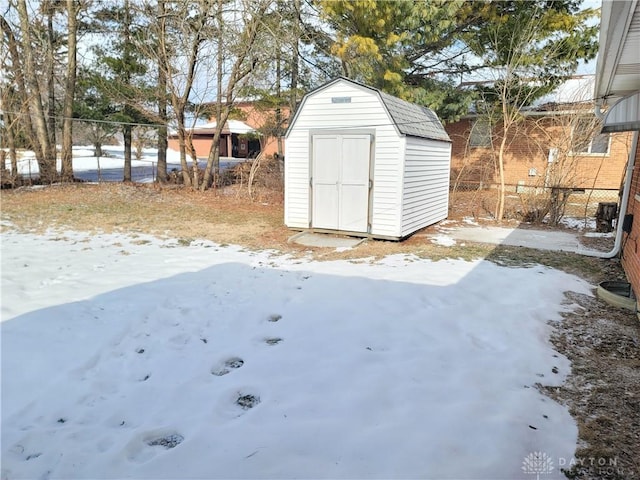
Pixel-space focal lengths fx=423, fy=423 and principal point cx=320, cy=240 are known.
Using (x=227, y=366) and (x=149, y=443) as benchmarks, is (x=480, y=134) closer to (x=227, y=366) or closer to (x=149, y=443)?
(x=227, y=366)

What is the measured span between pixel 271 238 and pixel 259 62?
7.73m

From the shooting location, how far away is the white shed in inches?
292

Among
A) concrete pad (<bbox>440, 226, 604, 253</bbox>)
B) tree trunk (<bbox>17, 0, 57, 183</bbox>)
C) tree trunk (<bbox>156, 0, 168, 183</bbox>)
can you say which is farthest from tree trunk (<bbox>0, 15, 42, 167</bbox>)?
concrete pad (<bbox>440, 226, 604, 253</bbox>)

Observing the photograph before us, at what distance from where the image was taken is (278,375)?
304 centimetres

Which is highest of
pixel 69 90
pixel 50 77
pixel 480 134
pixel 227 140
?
pixel 50 77

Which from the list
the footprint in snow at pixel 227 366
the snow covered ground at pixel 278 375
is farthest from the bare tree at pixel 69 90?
the footprint in snow at pixel 227 366

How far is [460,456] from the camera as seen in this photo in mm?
2236

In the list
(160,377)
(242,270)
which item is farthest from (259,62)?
(160,377)

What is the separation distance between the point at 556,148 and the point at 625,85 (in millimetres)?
5758

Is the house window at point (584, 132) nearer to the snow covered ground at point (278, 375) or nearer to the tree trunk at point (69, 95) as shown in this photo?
the snow covered ground at point (278, 375)

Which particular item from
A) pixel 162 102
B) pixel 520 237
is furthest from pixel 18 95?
pixel 520 237

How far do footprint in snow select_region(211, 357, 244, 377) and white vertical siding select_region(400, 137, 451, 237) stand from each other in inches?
196

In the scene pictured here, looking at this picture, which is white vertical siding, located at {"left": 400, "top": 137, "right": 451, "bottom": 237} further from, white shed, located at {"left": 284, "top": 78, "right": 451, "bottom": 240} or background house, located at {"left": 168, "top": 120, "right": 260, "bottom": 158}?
background house, located at {"left": 168, "top": 120, "right": 260, "bottom": 158}

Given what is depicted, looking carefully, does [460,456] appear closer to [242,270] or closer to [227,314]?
[227,314]
